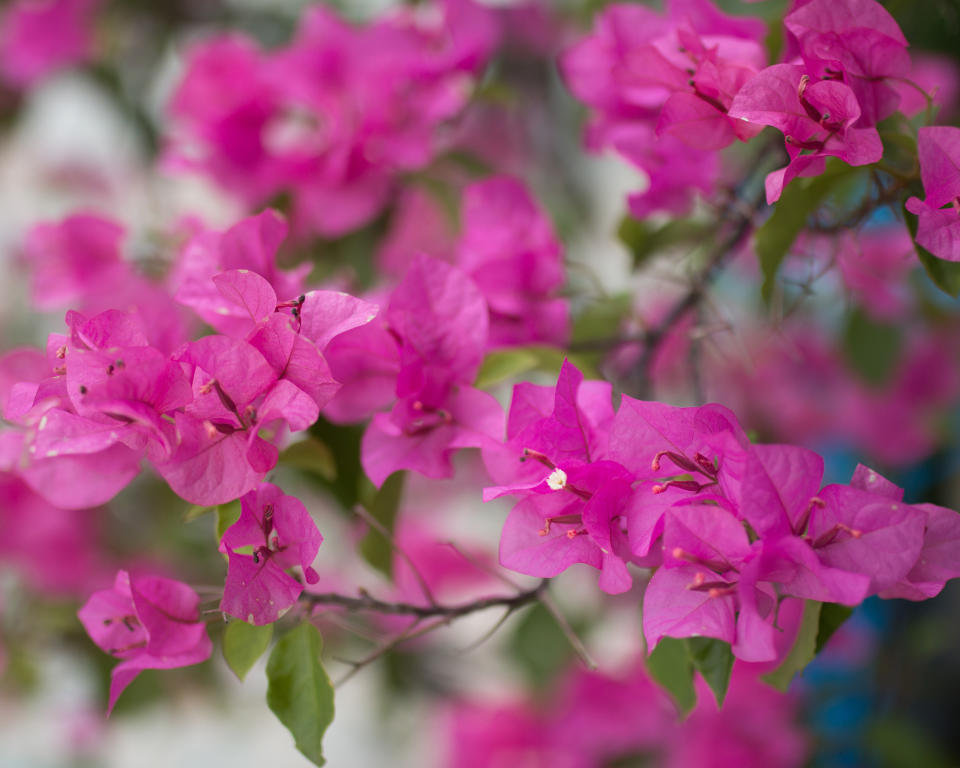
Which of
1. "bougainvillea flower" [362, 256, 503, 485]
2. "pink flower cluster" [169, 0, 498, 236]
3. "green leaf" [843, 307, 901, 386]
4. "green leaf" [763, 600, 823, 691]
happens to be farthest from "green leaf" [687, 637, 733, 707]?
"green leaf" [843, 307, 901, 386]

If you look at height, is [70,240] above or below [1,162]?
above

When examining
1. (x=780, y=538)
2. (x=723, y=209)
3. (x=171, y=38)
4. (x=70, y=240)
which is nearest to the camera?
(x=780, y=538)

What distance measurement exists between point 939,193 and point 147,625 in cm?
40

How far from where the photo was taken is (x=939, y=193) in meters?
0.36

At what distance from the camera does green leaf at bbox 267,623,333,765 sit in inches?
14.6

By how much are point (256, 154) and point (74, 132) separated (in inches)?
51.1

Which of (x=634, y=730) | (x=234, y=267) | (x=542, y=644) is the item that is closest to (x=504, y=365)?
(x=234, y=267)

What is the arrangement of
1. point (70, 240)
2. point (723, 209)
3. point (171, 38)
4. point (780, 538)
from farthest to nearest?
point (171, 38) → point (70, 240) → point (723, 209) → point (780, 538)

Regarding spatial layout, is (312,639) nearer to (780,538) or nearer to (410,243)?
(780,538)

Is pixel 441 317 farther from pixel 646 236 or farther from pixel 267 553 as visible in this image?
pixel 646 236

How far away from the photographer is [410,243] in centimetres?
119

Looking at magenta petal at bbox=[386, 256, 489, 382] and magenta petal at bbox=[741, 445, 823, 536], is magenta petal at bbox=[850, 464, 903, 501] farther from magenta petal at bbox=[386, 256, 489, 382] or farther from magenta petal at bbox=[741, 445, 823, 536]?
magenta petal at bbox=[386, 256, 489, 382]

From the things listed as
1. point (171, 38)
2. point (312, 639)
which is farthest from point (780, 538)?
point (171, 38)

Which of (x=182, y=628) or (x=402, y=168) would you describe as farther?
(x=402, y=168)
